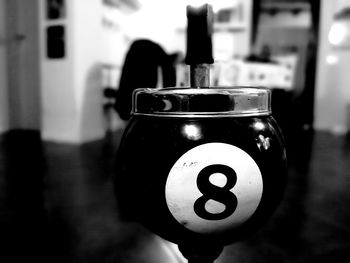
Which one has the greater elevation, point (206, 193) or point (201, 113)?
point (201, 113)

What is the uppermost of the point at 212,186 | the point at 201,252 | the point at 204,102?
the point at 204,102

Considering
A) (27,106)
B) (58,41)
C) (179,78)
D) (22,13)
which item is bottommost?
(27,106)

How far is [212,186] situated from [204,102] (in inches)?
6.5

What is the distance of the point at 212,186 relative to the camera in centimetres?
67

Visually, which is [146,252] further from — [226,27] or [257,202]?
[226,27]

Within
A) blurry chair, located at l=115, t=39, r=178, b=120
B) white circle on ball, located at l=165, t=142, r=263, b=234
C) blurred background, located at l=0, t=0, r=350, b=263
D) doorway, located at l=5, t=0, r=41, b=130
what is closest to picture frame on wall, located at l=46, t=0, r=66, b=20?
blurred background, located at l=0, t=0, r=350, b=263

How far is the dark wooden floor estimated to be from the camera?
1129 millimetres

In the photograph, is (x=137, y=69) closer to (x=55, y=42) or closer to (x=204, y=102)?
(x=204, y=102)

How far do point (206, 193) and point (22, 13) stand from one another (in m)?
4.42

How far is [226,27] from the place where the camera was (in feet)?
17.9

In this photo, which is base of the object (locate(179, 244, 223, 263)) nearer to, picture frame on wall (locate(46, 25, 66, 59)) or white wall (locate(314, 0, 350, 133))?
picture frame on wall (locate(46, 25, 66, 59))

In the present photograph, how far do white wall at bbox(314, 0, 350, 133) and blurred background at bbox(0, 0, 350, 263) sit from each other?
0.05 feet

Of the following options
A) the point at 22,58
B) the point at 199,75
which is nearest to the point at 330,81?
the point at 22,58

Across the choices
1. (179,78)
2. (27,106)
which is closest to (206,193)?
(179,78)
